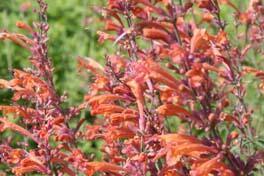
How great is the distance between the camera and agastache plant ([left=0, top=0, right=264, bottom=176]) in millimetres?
2861

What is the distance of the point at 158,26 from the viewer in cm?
333

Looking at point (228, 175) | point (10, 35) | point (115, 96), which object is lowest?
point (228, 175)

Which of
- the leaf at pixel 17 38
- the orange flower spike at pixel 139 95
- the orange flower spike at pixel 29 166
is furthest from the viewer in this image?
the leaf at pixel 17 38

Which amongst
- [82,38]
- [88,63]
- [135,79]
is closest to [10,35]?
[88,63]

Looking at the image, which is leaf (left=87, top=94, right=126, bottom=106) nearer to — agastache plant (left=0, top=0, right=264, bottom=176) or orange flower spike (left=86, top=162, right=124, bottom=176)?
agastache plant (left=0, top=0, right=264, bottom=176)

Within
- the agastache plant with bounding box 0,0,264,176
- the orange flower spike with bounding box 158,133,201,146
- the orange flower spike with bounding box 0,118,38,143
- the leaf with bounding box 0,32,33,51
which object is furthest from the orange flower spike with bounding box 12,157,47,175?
the orange flower spike with bounding box 158,133,201,146

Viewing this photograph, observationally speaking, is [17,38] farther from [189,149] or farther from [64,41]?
[64,41]

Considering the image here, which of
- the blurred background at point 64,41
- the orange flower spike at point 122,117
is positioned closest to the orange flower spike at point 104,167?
the orange flower spike at point 122,117

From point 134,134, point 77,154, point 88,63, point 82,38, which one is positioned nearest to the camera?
point 134,134

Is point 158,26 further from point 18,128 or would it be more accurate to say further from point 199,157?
point 18,128

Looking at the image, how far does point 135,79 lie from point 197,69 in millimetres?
367

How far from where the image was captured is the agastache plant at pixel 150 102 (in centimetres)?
286

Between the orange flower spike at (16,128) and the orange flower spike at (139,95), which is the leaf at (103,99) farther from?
the orange flower spike at (16,128)

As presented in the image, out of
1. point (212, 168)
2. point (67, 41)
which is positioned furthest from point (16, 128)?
point (67, 41)
